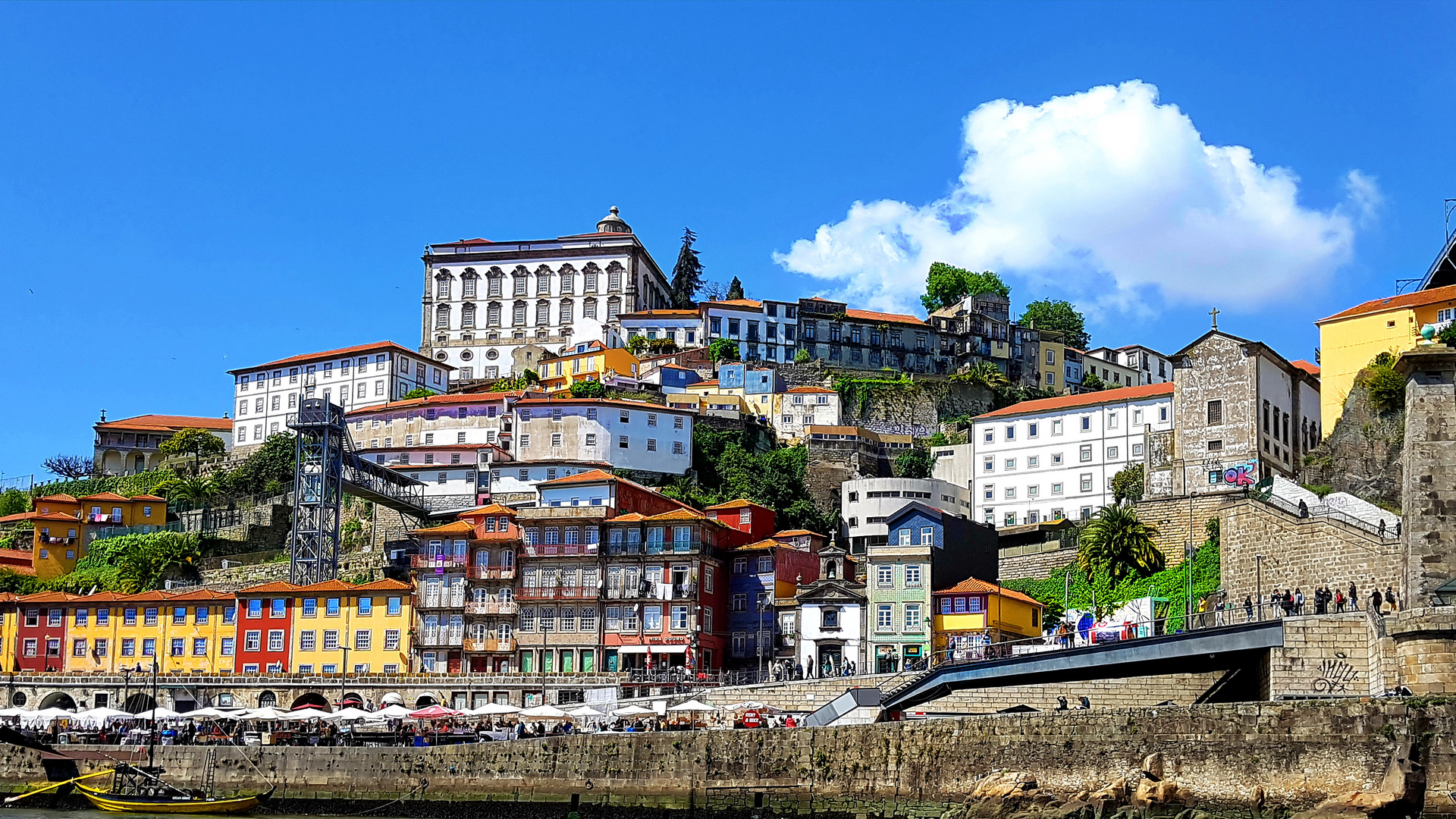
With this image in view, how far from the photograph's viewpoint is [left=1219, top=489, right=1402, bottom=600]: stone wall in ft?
158

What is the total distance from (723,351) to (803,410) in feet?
31.2

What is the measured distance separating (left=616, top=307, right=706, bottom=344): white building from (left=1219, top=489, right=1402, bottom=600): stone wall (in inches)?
2341

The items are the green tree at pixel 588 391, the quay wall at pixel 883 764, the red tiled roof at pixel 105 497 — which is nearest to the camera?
the quay wall at pixel 883 764

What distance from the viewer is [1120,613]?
5753cm

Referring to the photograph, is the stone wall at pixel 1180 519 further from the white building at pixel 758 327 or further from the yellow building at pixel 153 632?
the white building at pixel 758 327

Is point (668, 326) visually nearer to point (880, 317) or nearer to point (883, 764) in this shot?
point (880, 317)

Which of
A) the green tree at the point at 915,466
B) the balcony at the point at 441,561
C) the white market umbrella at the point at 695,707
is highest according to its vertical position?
the green tree at the point at 915,466

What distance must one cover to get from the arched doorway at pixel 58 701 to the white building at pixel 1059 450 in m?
45.0

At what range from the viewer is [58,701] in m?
68.6

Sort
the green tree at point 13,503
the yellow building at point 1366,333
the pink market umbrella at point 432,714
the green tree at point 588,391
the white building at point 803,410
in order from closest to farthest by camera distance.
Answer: the pink market umbrella at point 432,714, the yellow building at point 1366,333, the green tree at point 588,391, the white building at point 803,410, the green tree at point 13,503

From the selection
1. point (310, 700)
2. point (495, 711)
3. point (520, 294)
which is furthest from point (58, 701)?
point (520, 294)

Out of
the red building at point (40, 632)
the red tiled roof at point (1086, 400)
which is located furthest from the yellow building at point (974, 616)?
the red building at point (40, 632)

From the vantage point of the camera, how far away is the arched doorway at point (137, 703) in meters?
66.7

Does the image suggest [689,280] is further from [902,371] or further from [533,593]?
[533,593]
